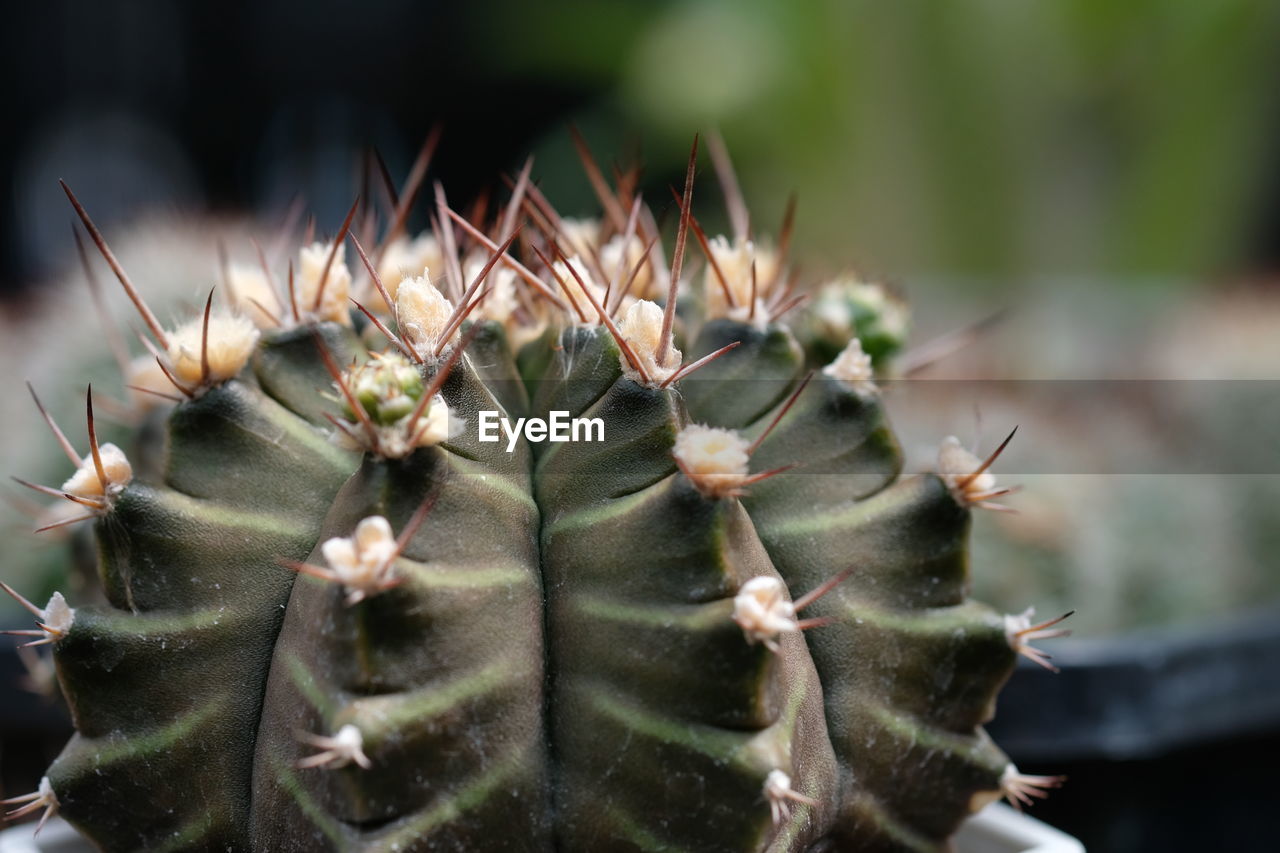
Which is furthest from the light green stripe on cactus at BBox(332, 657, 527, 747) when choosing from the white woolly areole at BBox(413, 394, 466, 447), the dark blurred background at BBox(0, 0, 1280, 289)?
the dark blurred background at BBox(0, 0, 1280, 289)

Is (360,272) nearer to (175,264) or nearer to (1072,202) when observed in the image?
(175,264)

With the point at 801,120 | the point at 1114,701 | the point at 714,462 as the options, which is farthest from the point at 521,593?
the point at 801,120

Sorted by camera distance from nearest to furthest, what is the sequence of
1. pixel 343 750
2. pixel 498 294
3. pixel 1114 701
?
pixel 343 750, pixel 498 294, pixel 1114 701

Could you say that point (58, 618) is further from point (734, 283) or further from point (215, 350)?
point (734, 283)

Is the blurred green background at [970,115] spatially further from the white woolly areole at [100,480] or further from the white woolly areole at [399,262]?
the white woolly areole at [100,480]

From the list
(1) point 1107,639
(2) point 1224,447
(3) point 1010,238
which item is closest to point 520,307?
(1) point 1107,639
